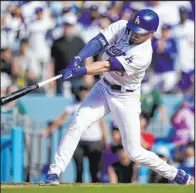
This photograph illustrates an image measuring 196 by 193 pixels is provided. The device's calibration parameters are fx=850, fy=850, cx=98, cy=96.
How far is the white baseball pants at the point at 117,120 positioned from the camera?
947 centimetres

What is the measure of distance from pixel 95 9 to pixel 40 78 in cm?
181

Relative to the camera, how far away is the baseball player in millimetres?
9375

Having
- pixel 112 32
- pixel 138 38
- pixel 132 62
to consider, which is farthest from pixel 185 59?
pixel 132 62

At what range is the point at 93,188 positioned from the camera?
9.34 m

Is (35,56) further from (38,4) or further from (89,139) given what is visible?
(89,139)

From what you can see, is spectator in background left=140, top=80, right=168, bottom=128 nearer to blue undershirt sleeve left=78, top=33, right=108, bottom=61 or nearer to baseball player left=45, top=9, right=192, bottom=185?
baseball player left=45, top=9, right=192, bottom=185

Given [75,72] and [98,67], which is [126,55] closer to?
[98,67]

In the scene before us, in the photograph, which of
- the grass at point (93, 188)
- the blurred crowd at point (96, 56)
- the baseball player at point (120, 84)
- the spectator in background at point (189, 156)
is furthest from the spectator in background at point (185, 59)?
the grass at point (93, 188)

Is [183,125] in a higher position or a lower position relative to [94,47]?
lower

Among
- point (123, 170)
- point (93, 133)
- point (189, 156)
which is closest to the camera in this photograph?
point (123, 170)

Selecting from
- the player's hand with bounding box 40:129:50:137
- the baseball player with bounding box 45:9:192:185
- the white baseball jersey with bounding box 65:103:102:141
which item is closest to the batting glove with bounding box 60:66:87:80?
the baseball player with bounding box 45:9:192:185

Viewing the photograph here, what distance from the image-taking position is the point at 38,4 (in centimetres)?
1658

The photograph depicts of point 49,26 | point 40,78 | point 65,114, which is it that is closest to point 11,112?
point 65,114

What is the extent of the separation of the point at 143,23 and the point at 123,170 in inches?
167
